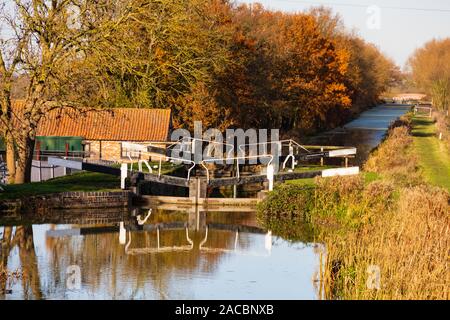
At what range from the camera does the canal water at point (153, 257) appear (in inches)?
672

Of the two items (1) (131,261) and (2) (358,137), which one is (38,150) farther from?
(2) (358,137)

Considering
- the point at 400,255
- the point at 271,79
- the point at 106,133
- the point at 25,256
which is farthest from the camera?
the point at 271,79

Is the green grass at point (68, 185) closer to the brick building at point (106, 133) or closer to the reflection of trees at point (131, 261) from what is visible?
the reflection of trees at point (131, 261)

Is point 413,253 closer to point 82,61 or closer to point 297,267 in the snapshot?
point 297,267

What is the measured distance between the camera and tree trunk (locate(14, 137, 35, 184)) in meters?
29.6

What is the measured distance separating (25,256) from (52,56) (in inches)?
380

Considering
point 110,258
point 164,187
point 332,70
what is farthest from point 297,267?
point 332,70

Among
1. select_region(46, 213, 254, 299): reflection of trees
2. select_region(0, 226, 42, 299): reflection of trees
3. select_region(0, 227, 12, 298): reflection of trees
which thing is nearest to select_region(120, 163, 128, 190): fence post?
select_region(46, 213, 254, 299): reflection of trees

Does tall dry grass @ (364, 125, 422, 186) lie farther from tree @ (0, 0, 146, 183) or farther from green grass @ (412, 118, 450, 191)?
tree @ (0, 0, 146, 183)

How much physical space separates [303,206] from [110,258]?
8137 mm

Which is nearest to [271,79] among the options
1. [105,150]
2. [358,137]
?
[358,137]

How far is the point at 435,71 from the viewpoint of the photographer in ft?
377

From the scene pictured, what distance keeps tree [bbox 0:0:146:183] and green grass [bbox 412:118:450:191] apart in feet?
40.4
